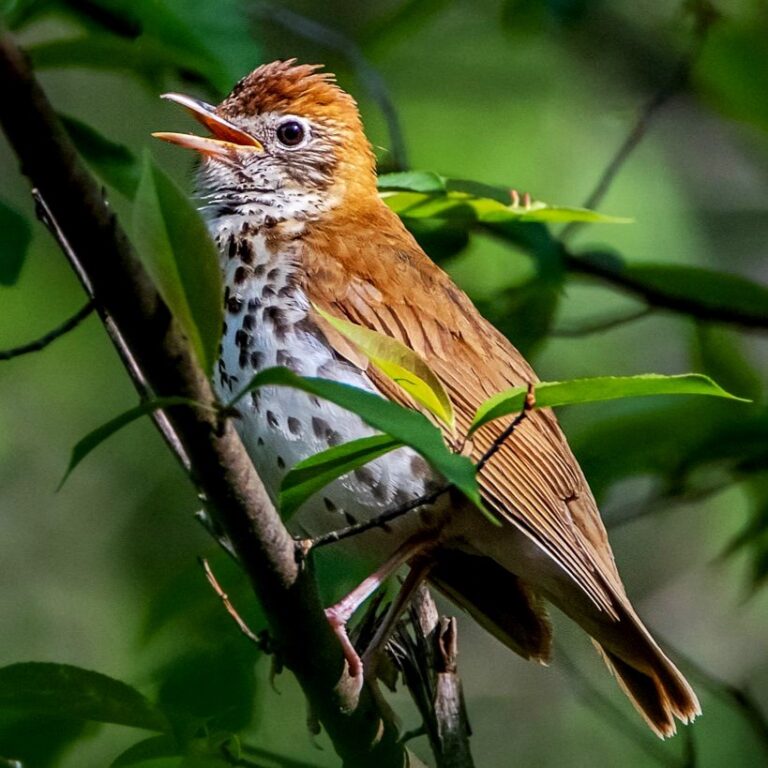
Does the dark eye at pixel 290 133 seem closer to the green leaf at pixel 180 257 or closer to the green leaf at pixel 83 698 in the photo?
the green leaf at pixel 83 698

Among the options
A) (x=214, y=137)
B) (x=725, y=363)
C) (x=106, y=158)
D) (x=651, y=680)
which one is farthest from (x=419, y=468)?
(x=725, y=363)

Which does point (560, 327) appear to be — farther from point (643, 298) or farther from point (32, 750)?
point (32, 750)

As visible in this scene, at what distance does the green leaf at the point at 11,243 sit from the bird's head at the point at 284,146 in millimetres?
1036

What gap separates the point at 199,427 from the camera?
2668 millimetres

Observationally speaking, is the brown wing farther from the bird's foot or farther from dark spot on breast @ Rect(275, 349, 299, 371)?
the bird's foot

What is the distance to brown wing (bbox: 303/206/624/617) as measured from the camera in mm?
4238

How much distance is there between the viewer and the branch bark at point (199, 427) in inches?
87.2

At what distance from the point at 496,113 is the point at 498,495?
405 cm

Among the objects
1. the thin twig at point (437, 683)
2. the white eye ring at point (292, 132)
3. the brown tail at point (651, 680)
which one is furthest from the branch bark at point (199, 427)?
the white eye ring at point (292, 132)

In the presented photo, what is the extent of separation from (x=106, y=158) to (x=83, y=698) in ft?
5.65

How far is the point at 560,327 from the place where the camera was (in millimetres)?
6469

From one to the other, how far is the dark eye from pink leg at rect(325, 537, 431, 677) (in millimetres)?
1548

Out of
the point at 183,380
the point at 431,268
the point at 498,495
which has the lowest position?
the point at 498,495

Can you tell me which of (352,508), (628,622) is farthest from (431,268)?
(628,622)
